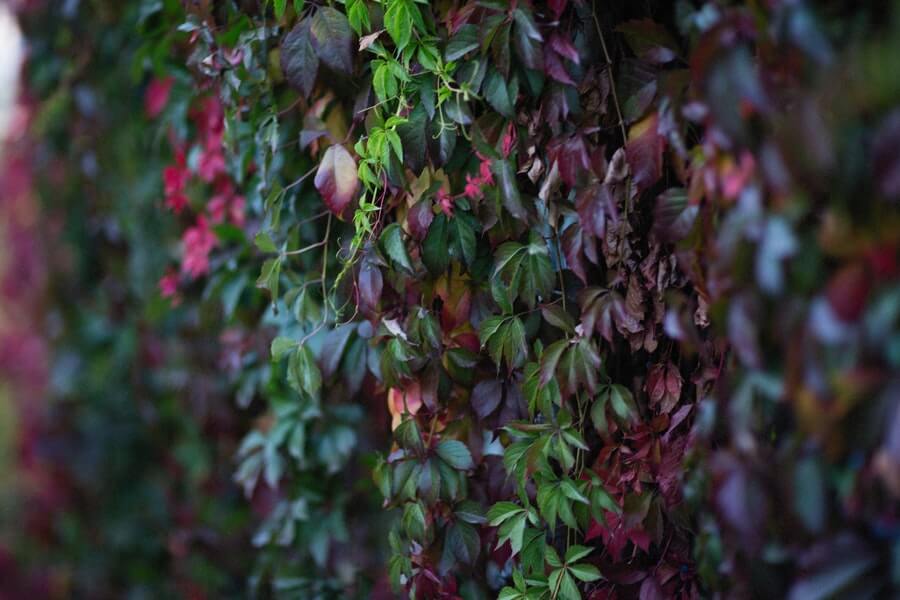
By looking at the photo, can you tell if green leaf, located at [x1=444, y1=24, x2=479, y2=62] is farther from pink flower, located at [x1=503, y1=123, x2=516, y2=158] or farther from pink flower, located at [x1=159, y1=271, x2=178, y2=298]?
pink flower, located at [x1=159, y1=271, x2=178, y2=298]

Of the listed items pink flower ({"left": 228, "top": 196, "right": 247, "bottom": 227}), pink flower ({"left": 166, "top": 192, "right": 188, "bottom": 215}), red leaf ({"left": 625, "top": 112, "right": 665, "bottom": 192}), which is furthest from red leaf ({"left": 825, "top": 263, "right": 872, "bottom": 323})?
→ pink flower ({"left": 166, "top": 192, "right": 188, "bottom": 215})

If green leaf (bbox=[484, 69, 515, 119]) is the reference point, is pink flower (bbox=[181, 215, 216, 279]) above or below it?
below

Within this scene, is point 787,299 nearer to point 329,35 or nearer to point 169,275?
point 329,35

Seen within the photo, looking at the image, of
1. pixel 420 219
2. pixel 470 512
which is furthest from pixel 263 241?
pixel 470 512

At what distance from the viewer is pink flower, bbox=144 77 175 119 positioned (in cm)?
204

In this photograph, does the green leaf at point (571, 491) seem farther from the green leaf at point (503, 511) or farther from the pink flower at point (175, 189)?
the pink flower at point (175, 189)

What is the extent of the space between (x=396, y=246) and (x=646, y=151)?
0.34 m

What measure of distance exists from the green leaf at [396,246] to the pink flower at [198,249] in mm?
718

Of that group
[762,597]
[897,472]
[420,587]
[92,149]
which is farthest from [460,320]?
[92,149]

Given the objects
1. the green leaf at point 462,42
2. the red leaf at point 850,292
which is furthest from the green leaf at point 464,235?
the red leaf at point 850,292

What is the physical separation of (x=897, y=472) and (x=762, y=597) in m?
0.24

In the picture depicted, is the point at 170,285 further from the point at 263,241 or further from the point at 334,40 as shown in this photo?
the point at 334,40

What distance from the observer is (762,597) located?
0.82 meters

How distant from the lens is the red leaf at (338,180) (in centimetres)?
114
